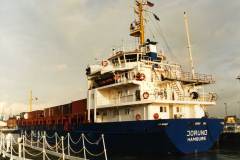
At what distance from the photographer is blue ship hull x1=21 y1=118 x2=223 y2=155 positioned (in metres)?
19.6

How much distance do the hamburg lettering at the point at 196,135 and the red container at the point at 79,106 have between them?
35.9 feet

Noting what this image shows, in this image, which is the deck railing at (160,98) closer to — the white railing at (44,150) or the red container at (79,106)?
the white railing at (44,150)

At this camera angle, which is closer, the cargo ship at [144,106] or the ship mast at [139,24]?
the cargo ship at [144,106]

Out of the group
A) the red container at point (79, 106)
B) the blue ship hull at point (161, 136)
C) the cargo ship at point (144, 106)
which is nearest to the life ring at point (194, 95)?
the cargo ship at point (144, 106)

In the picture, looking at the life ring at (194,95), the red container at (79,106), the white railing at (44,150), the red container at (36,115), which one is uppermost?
the life ring at (194,95)

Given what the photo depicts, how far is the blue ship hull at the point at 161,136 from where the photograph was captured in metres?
19.6

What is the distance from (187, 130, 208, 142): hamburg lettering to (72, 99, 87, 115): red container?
10.9 meters

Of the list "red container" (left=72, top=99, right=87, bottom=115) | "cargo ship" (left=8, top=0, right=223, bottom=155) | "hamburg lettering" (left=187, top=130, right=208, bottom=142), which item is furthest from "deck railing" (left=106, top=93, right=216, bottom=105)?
"red container" (left=72, top=99, right=87, bottom=115)

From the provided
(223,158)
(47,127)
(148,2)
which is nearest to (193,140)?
(223,158)

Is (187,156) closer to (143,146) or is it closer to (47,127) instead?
(143,146)

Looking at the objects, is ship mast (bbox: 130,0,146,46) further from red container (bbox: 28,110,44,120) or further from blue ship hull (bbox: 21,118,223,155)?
red container (bbox: 28,110,44,120)

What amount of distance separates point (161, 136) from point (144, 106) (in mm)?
3146

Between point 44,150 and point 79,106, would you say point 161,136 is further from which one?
point 79,106

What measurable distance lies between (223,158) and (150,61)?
30.1 feet
